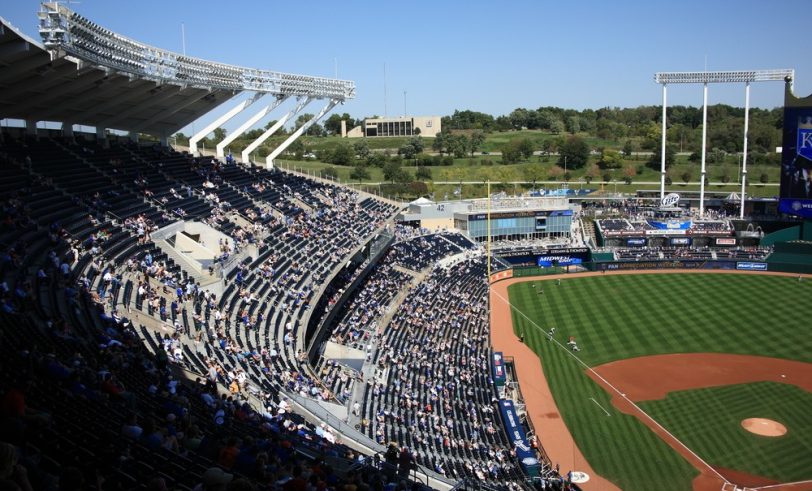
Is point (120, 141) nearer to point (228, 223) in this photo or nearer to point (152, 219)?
point (228, 223)

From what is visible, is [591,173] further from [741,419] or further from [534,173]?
[741,419]

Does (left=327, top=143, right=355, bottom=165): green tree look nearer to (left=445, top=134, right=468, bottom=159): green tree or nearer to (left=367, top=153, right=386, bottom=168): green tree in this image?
(left=367, top=153, right=386, bottom=168): green tree

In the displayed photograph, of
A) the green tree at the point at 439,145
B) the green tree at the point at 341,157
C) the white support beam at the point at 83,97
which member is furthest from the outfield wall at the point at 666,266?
the green tree at the point at 439,145

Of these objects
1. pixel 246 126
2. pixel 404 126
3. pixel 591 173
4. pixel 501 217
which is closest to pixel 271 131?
pixel 246 126

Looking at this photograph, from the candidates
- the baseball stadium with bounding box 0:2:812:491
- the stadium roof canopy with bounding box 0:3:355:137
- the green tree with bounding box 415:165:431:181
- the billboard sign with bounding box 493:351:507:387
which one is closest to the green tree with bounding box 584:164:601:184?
the green tree with bounding box 415:165:431:181

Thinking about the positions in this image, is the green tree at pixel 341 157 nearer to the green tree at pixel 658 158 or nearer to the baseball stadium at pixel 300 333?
the baseball stadium at pixel 300 333

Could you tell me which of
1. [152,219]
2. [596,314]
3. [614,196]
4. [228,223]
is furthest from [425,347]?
[614,196]
